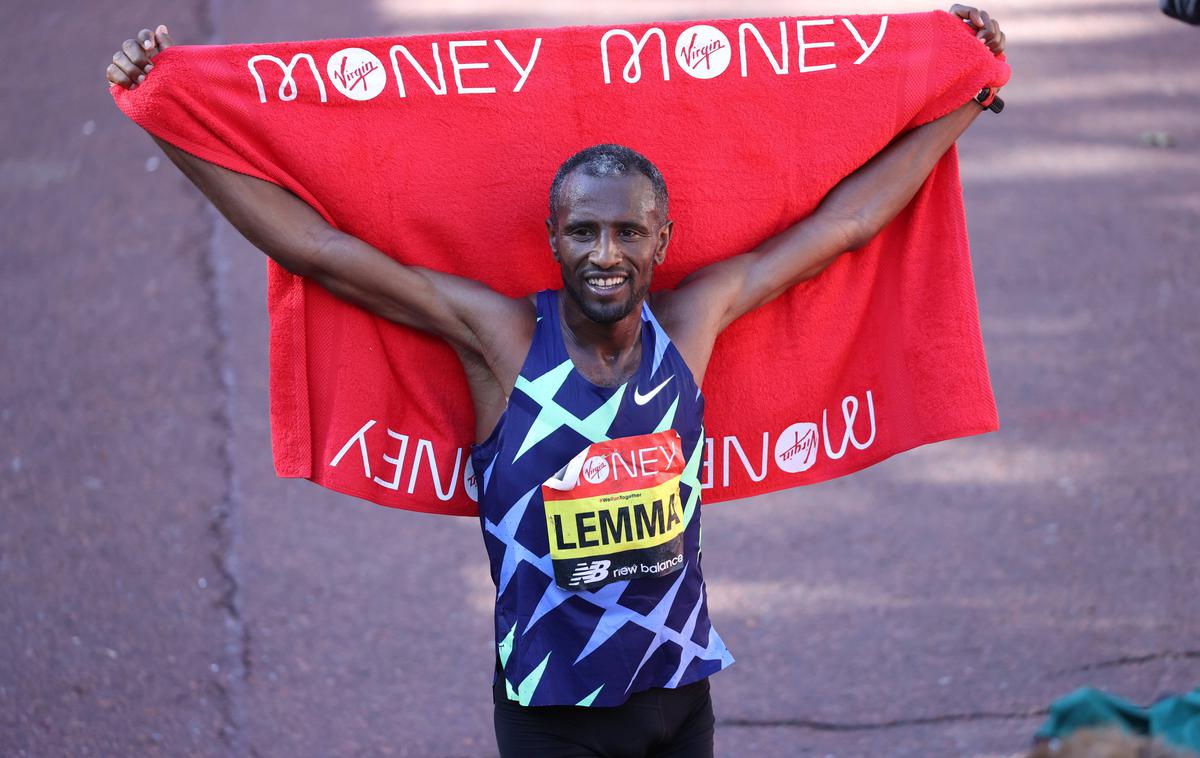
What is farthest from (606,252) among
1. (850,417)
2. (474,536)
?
(474,536)

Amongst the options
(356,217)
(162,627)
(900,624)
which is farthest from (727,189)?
(162,627)

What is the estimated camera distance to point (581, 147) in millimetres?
3449

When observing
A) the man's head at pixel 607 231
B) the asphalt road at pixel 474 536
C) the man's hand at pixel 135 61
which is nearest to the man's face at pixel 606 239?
the man's head at pixel 607 231

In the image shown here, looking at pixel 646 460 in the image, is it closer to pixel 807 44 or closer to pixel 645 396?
pixel 645 396

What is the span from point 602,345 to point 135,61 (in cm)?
120

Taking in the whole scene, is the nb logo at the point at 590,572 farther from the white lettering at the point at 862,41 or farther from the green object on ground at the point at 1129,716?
the white lettering at the point at 862,41

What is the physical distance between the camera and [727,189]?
3506 millimetres

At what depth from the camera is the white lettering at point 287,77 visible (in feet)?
10.6

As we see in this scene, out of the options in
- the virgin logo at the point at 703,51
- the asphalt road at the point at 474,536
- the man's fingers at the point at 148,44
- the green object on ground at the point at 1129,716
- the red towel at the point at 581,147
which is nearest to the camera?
the green object on ground at the point at 1129,716

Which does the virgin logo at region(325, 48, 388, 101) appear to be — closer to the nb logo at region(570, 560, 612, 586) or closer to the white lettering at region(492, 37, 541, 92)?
the white lettering at region(492, 37, 541, 92)

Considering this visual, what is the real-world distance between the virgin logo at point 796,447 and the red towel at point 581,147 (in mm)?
19

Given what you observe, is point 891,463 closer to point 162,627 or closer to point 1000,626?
point 1000,626

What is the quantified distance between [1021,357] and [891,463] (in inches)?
39.4

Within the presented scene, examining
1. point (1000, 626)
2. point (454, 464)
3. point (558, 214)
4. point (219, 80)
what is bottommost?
point (1000, 626)
